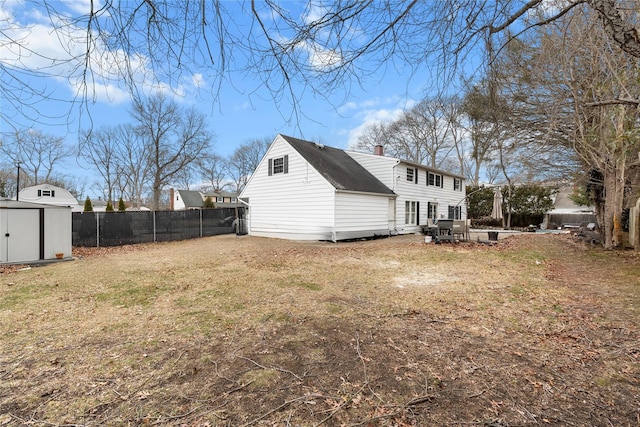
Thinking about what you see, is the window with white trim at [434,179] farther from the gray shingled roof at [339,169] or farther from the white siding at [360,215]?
the white siding at [360,215]

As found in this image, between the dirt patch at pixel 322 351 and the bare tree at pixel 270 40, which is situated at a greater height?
the bare tree at pixel 270 40

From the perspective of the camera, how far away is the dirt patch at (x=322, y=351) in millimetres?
2260

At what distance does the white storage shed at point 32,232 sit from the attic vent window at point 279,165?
892cm

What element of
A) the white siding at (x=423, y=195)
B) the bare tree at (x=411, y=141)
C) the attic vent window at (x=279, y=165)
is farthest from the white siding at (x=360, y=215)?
the bare tree at (x=411, y=141)

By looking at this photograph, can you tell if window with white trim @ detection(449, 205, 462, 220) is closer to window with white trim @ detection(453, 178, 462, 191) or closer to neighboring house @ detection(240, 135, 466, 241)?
window with white trim @ detection(453, 178, 462, 191)

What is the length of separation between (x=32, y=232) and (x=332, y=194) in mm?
10455

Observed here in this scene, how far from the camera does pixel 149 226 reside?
53.6ft

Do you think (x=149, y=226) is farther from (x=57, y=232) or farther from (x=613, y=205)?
(x=613, y=205)

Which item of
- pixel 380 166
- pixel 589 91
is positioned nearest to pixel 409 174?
pixel 380 166

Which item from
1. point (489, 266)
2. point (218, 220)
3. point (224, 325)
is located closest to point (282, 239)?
point (218, 220)

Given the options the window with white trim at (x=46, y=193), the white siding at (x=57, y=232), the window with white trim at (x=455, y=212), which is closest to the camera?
the white siding at (x=57, y=232)

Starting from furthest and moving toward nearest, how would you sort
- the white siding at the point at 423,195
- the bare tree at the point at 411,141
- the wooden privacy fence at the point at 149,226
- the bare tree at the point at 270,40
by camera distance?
the bare tree at the point at 411,141 < the white siding at the point at 423,195 < the wooden privacy fence at the point at 149,226 < the bare tree at the point at 270,40

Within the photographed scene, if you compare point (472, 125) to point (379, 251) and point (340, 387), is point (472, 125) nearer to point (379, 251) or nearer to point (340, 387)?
point (379, 251)

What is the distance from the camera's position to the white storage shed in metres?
8.98
